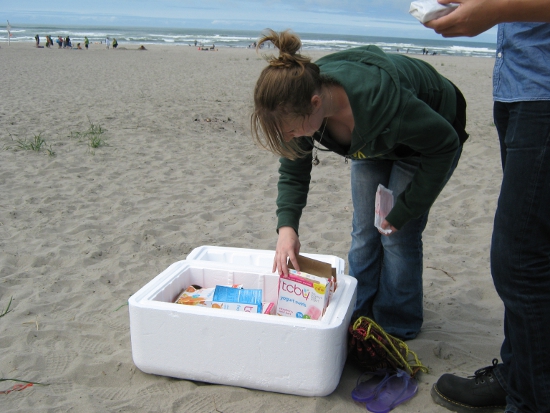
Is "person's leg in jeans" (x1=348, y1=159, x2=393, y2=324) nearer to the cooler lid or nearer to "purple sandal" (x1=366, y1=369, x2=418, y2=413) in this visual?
the cooler lid

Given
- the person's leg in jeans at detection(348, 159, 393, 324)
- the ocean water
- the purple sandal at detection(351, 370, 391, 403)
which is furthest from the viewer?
the ocean water

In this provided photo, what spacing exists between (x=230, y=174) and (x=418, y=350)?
3.03 m

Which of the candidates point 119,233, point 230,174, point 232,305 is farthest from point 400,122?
point 230,174

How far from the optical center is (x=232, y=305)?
2.01m

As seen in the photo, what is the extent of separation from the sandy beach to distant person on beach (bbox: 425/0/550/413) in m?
0.50

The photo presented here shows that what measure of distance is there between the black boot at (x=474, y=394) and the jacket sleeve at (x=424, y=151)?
0.61m

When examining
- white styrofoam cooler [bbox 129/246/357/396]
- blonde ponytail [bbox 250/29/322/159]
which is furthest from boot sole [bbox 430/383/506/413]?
blonde ponytail [bbox 250/29/322/159]

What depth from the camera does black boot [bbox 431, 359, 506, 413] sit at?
5.93 feet

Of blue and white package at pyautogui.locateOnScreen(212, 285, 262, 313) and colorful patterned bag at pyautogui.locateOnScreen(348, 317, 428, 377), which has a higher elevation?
blue and white package at pyautogui.locateOnScreen(212, 285, 262, 313)

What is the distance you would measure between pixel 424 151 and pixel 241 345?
3.08 ft

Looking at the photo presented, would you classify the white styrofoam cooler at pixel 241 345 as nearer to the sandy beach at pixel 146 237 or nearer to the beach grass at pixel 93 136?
the sandy beach at pixel 146 237

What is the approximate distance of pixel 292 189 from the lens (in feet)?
7.06

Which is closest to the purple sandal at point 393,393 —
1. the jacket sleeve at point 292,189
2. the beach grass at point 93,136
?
the jacket sleeve at point 292,189

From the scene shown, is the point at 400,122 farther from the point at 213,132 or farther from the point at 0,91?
the point at 0,91
